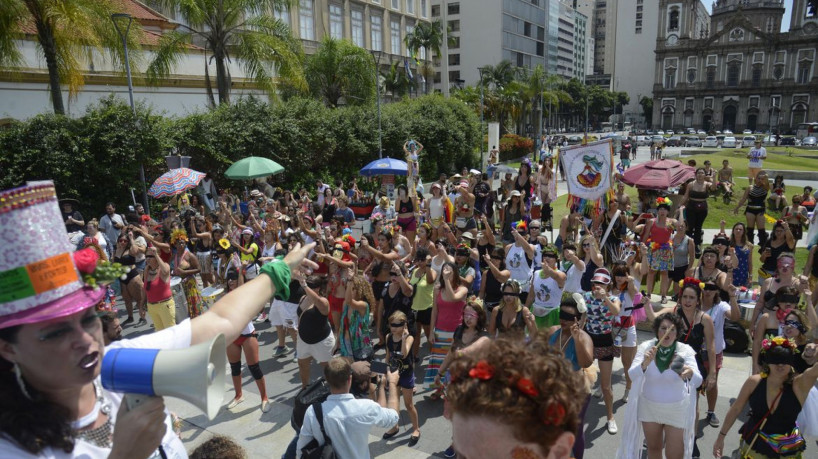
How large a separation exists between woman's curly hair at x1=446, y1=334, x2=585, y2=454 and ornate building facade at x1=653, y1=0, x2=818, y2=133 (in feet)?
327

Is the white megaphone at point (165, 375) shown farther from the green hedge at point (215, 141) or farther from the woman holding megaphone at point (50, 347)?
the green hedge at point (215, 141)

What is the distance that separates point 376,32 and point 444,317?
1891 inches

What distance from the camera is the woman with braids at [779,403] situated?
4203mm

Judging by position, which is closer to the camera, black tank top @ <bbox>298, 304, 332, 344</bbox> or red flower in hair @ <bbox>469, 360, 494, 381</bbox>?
red flower in hair @ <bbox>469, 360, 494, 381</bbox>

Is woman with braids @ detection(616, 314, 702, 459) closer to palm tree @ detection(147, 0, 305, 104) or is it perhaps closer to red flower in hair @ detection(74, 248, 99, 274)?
red flower in hair @ detection(74, 248, 99, 274)

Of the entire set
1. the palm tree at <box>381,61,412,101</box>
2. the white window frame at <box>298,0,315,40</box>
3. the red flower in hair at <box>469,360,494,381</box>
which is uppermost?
the white window frame at <box>298,0,315,40</box>

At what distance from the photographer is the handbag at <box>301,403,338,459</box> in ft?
12.6

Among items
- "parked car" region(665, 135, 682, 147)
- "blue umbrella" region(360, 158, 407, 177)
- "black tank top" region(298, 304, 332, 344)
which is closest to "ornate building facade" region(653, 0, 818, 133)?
"parked car" region(665, 135, 682, 147)

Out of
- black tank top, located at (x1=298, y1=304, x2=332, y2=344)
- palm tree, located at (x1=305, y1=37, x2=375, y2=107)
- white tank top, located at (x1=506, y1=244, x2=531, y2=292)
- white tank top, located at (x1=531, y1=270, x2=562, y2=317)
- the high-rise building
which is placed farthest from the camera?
the high-rise building

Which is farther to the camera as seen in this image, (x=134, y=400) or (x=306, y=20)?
(x=306, y=20)

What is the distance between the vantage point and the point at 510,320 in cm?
622

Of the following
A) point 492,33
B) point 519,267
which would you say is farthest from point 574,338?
point 492,33

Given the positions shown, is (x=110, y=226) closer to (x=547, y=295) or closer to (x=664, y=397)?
(x=547, y=295)

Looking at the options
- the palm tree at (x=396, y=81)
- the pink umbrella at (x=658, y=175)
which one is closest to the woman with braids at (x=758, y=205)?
the pink umbrella at (x=658, y=175)
